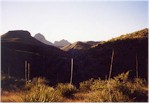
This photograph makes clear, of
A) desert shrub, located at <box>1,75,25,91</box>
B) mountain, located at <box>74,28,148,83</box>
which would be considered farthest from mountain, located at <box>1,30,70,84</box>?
desert shrub, located at <box>1,75,25,91</box>

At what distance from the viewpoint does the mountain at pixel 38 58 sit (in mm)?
10102

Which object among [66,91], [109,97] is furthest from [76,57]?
[109,97]

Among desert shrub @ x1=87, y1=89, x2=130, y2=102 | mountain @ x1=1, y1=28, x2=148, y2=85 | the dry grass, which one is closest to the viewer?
desert shrub @ x1=87, y1=89, x2=130, y2=102

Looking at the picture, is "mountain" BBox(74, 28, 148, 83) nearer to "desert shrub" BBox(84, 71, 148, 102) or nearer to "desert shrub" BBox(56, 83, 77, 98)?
"desert shrub" BBox(84, 71, 148, 102)

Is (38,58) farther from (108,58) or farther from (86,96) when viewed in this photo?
(86,96)

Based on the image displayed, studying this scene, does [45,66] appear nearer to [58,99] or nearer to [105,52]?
[105,52]

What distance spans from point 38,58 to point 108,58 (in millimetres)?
3210

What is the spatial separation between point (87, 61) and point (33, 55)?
A: 2.54 meters

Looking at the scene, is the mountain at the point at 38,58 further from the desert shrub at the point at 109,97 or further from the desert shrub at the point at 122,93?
the desert shrub at the point at 109,97

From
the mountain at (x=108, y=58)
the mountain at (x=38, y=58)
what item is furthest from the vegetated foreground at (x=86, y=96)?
the mountain at (x=108, y=58)

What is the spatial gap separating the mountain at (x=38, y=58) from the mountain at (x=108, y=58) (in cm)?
66

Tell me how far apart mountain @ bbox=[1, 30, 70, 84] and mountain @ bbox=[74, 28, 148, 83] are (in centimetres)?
66

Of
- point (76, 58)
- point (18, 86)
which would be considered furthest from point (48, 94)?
point (76, 58)

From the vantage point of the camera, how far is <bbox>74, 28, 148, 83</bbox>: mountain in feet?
33.3
